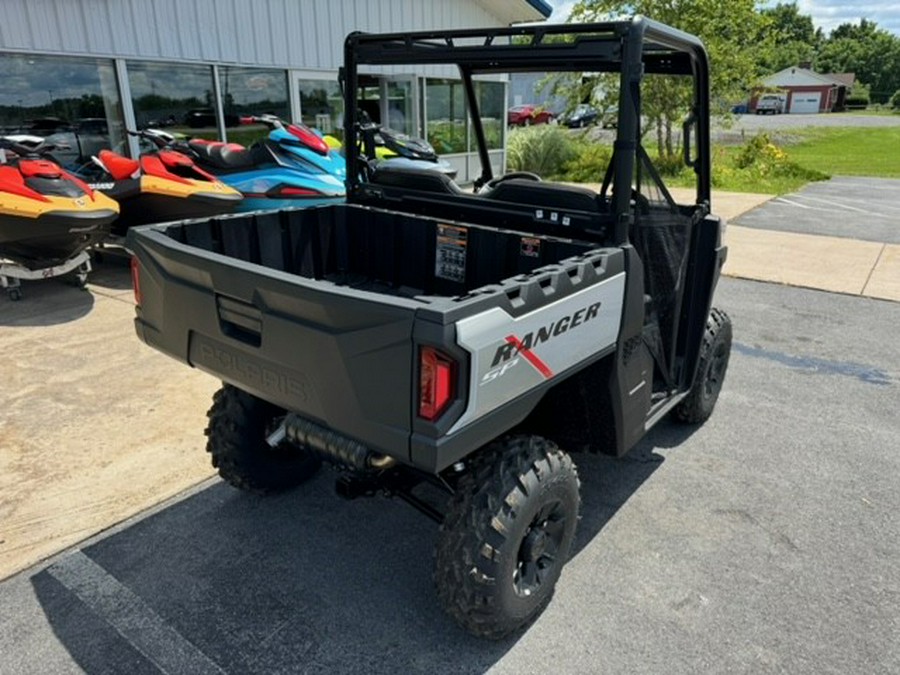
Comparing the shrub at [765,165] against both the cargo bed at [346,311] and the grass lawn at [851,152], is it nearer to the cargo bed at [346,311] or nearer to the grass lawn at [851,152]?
the grass lawn at [851,152]

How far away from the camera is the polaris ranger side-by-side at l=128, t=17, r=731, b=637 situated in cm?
197

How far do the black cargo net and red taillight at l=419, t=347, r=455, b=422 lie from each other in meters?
1.41

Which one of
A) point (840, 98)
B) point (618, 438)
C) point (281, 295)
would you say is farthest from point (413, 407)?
point (840, 98)

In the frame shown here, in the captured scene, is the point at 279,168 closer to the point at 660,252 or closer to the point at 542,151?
the point at 660,252

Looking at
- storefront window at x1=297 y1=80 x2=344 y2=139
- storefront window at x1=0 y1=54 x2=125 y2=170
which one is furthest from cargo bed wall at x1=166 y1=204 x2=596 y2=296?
storefront window at x1=297 y1=80 x2=344 y2=139

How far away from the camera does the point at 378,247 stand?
138 inches

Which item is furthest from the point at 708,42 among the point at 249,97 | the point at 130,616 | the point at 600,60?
the point at 130,616

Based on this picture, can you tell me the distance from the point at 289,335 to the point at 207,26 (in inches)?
309

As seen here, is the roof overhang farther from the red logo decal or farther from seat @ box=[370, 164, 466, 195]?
the red logo decal

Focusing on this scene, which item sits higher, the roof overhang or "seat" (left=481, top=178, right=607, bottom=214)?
the roof overhang

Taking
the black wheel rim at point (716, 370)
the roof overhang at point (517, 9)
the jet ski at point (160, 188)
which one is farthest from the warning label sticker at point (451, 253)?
the roof overhang at point (517, 9)

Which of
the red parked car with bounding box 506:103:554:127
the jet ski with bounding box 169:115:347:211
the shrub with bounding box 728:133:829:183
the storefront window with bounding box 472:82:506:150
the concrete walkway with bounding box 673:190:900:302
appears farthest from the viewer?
the red parked car with bounding box 506:103:554:127

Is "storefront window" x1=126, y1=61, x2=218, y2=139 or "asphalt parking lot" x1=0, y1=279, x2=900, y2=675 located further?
"storefront window" x1=126, y1=61, x2=218, y2=139

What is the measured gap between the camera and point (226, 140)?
359 inches
